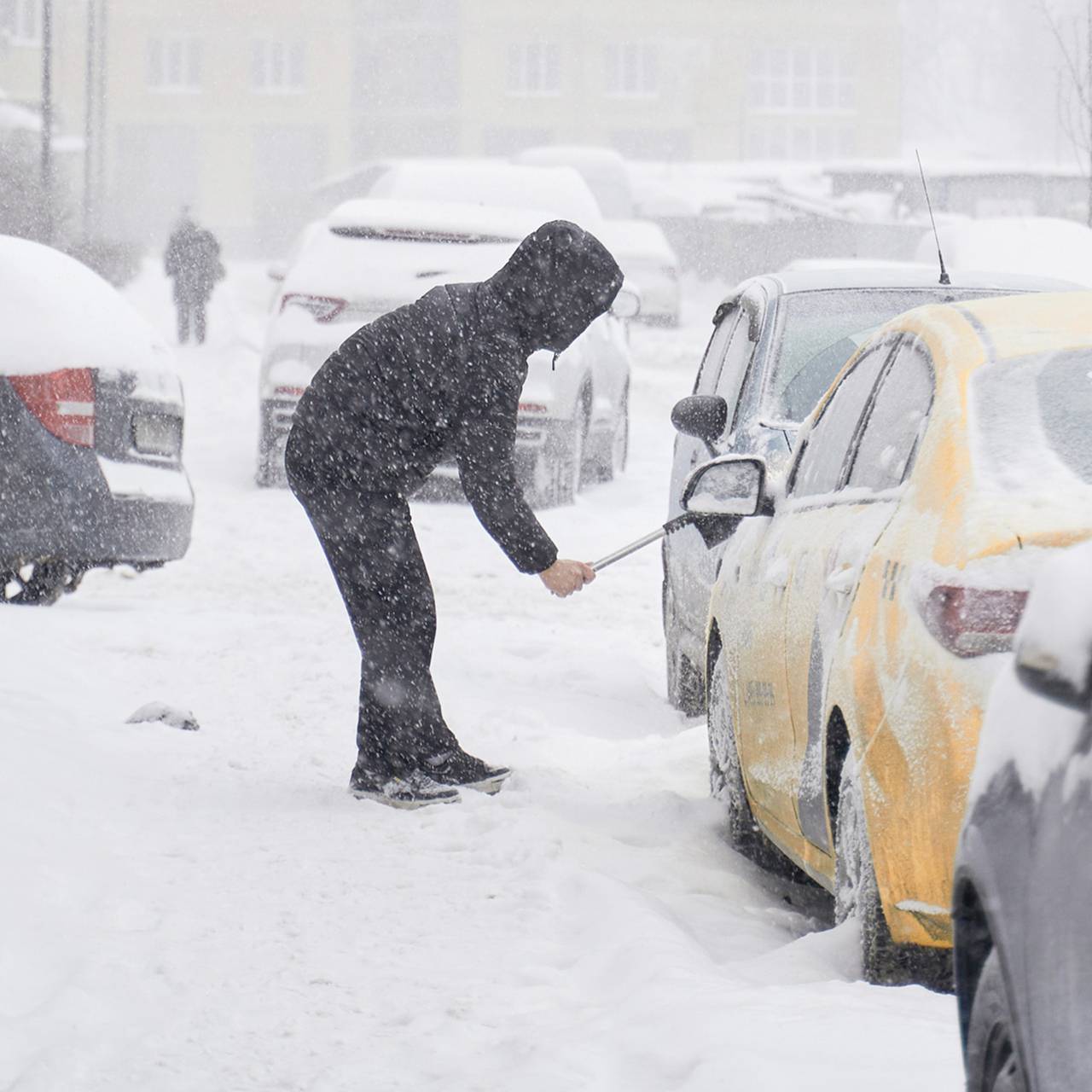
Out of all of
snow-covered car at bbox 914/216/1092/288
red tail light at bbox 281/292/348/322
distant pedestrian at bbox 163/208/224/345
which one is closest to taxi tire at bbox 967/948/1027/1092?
red tail light at bbox 281/292/348/322

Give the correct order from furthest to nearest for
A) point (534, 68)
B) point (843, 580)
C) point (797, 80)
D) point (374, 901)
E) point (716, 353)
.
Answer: point (797, 80)
point (534, 68)
point (716, 353)
point (374, 901)
point (843, 580)

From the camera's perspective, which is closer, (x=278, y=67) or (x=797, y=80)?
(x=278, y=67)

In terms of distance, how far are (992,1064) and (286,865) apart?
119 inches

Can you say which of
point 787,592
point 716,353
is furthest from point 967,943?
point 716,353

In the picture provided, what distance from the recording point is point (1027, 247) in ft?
66.5

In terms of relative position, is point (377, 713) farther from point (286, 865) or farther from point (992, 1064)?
point (992, 1064)

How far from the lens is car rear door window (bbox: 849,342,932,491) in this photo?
13.5 ft

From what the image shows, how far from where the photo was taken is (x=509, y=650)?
30.7ft

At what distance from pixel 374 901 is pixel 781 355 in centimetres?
298

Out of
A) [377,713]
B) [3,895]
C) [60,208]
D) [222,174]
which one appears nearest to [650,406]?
[60,208]

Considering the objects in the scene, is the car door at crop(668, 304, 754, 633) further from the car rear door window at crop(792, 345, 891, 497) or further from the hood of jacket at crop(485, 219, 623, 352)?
the car rear door window at crop(792, 345, 891, 497)

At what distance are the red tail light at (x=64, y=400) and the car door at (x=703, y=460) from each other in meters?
2.59

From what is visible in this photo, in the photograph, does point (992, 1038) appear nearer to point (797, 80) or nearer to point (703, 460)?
point (703, 460)

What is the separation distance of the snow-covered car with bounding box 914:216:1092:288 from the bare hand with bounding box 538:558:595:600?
45.8 ft
